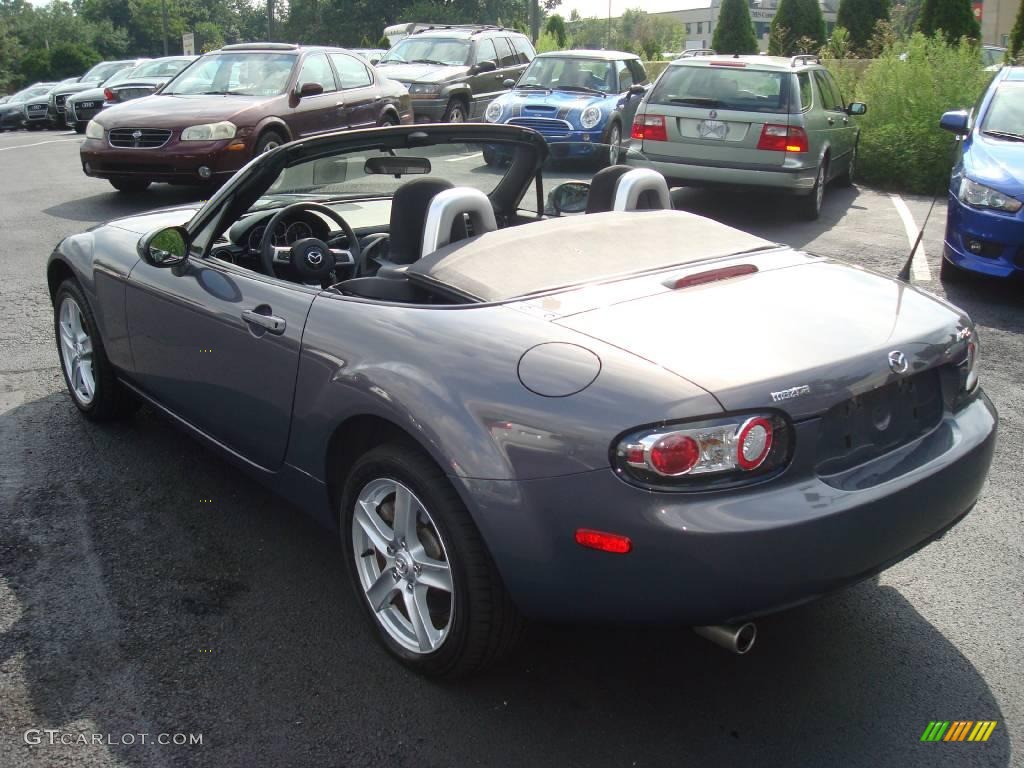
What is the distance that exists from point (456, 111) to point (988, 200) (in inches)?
444

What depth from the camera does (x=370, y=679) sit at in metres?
3.02

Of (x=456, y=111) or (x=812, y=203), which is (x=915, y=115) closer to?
(x=812, y=203)

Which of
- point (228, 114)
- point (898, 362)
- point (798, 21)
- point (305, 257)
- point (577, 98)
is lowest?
point (898, 362)

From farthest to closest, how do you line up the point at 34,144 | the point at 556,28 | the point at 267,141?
the point at 556,28 < the point at 34,144 < the point at 267,141

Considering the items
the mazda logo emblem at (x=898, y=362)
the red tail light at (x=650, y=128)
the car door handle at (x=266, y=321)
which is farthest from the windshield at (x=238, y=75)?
the mazda logo emblem at (x=898, y=362)

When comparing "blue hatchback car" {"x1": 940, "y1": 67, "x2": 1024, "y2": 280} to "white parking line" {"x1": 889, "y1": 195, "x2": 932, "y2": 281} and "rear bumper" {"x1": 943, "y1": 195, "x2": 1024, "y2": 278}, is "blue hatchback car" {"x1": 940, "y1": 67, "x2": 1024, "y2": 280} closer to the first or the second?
"rear bumper" {"x1": 943, "y1": 195, "x2": 1024, "y2": 278}

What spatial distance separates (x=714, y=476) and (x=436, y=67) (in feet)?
51.9

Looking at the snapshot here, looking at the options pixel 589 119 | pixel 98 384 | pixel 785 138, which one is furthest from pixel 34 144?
pixel 98 384

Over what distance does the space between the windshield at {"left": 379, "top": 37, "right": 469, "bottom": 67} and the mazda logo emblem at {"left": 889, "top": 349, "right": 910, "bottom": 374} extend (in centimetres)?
1564

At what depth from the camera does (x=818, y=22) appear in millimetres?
26906

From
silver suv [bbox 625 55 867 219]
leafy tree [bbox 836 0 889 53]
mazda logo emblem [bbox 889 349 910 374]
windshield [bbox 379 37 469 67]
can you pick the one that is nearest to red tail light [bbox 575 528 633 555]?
mazda logo emblem [bbox 889 349 910 374]

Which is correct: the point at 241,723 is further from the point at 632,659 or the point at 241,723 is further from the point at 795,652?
the point at 795,652

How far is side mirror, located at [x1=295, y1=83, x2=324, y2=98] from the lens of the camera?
11695mm

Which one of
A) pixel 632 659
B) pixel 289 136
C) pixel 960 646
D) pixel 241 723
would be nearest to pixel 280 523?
pixel 241 723
